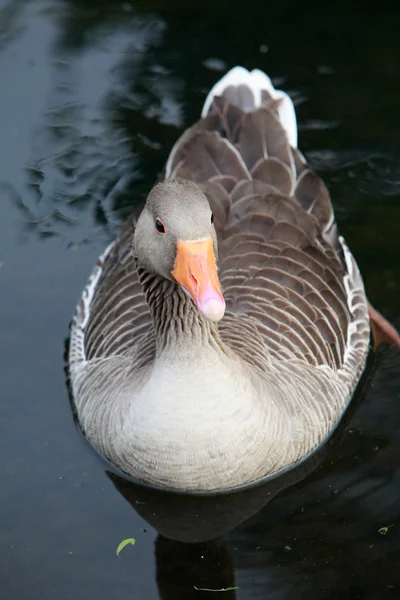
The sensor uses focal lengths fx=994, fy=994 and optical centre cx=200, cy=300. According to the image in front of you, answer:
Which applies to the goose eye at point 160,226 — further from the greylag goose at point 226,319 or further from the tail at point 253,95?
the tail at point 253,95

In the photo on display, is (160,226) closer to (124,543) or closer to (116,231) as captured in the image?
(124,543)

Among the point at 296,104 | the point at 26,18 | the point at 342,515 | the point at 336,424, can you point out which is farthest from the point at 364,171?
the point at 26,18

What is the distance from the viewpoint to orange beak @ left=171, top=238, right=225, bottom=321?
485 cm

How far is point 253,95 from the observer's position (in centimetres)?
777

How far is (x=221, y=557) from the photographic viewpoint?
19.4ft

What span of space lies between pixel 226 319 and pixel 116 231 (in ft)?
7.54

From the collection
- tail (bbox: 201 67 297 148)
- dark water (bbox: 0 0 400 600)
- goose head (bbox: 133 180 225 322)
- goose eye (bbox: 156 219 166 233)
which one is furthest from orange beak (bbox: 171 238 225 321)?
tail (bbox: 201 67 297 148)

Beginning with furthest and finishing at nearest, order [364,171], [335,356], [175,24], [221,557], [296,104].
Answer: [175,24] < [296,104] < [364,171] < [335,356] < [221,557]

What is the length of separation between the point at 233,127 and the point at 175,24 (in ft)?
10.7

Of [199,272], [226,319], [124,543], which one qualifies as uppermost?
[199,272]

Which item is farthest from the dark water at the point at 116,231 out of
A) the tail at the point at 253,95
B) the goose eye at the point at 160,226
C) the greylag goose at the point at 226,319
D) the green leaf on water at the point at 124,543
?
the goose eye at the point at 160,226

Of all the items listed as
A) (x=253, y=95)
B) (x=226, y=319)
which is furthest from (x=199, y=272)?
(x=253, y=95)

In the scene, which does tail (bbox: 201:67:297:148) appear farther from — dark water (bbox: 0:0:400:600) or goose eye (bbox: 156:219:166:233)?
goose eye (bbox: 156:219:166:233)

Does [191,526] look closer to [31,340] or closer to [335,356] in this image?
[335,356]
